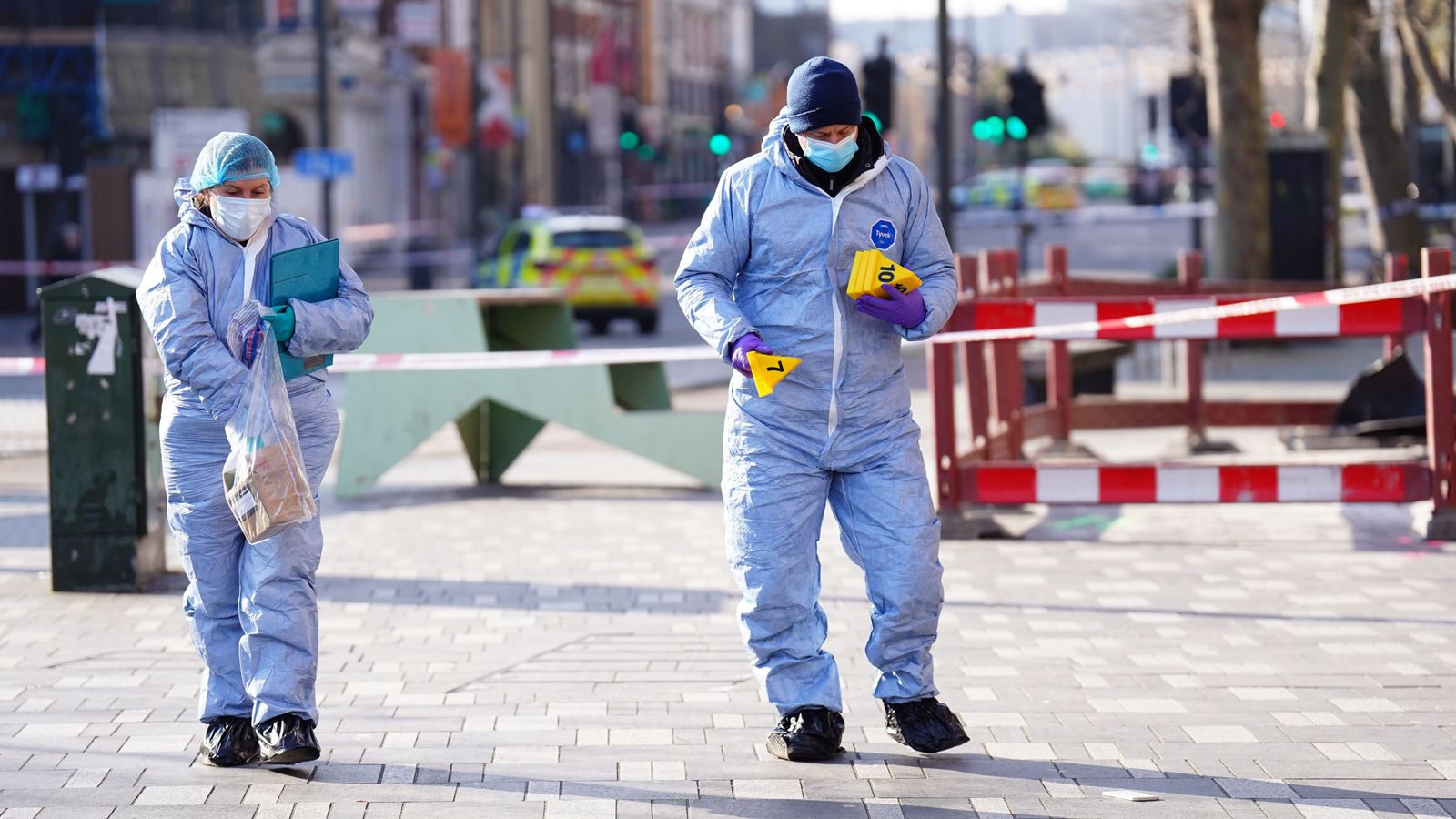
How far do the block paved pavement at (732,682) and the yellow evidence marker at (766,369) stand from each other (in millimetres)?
891

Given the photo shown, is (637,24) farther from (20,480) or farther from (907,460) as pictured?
(907,460)

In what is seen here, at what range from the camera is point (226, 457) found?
544 cm

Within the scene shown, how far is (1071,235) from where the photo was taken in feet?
168

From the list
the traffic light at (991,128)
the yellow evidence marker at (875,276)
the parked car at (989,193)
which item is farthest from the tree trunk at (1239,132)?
the parked car at (989,193)

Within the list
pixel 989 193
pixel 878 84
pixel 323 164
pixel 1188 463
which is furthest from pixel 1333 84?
pixel 989 193

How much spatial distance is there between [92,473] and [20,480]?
15.1 ft

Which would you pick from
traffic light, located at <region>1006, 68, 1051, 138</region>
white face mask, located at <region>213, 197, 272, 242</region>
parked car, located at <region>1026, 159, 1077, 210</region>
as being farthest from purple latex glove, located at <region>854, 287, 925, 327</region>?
parked car, located at <region>1026, 159, 1077, 210</region>

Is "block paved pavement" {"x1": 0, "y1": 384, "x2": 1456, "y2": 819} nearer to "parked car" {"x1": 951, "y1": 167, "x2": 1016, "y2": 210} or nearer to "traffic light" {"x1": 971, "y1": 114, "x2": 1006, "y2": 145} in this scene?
"traffic light" {"x1": 971, "y1": 114, "x2": 1006, "y2": 145}

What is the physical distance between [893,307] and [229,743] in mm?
1858

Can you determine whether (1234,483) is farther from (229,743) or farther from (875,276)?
(229,743)

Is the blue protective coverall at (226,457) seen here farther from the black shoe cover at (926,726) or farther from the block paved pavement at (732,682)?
the black shoe cover at (926,726)

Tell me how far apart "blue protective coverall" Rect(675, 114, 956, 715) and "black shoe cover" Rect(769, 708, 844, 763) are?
0.03 meters

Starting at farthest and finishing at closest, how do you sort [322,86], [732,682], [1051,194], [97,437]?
[1051,194] → [322,86] → [97,437] → [732,682]

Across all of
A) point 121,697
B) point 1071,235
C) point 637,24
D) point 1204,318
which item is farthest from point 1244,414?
point 637,24
